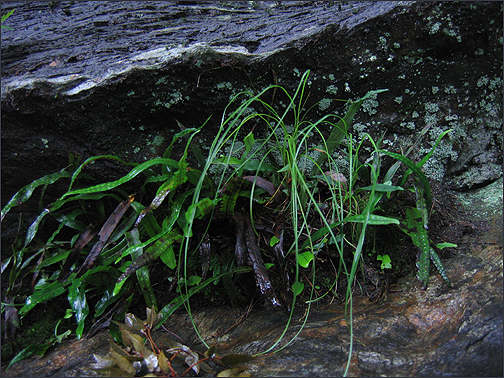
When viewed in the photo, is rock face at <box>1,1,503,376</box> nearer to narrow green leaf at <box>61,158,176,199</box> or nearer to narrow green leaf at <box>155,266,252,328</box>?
narrow green leaf at <box>155,266,252,328</box>

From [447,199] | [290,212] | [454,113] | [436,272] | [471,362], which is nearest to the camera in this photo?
[471,362]

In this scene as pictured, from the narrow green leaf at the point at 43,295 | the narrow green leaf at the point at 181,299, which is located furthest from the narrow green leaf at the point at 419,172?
the narrow green leaf at the point at 43,295

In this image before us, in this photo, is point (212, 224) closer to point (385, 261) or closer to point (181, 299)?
point (181, 299)

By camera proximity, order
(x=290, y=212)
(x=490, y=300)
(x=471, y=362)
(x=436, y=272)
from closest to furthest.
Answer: (x=471, y=362) → (x=490, y=300) → (x=436, y=272) → (x=290, y=212)

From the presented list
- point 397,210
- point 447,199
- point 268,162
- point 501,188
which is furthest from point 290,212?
point 501,188

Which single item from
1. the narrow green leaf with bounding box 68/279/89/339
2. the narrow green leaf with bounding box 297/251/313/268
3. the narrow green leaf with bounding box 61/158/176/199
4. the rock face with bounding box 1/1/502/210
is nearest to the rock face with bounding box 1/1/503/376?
the rock face with bounding box 1/1/502/210

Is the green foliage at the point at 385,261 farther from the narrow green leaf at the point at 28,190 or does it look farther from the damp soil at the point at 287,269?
the narrow green leaf at the point at 28,190

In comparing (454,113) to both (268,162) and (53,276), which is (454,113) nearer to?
(268,162)
